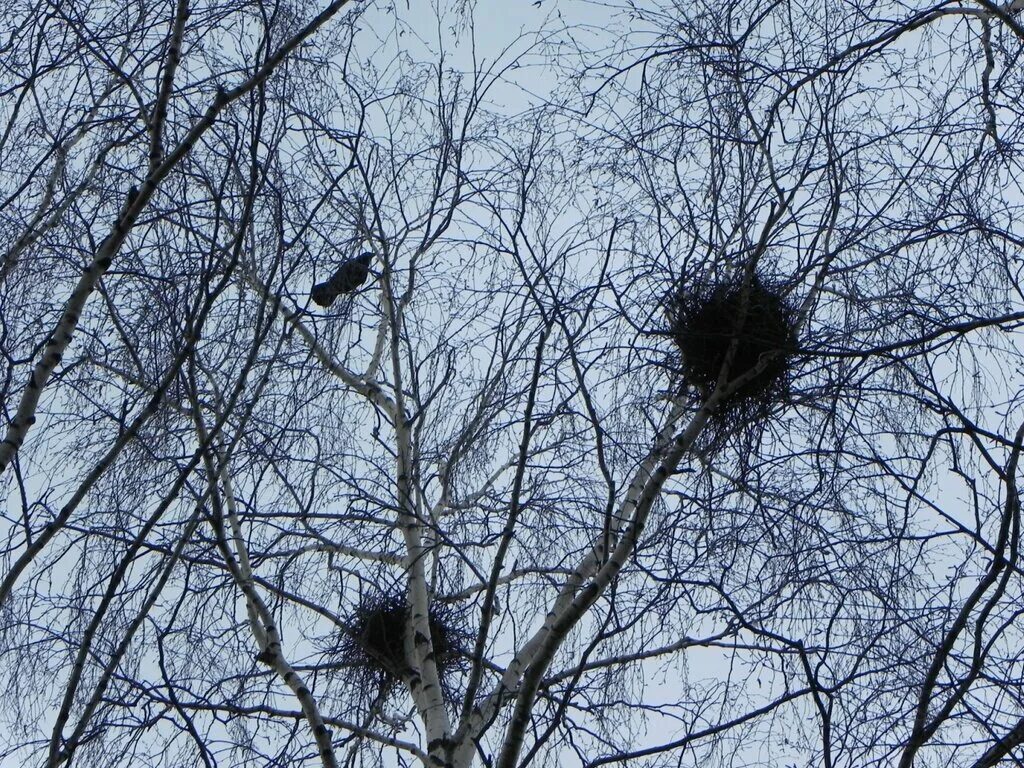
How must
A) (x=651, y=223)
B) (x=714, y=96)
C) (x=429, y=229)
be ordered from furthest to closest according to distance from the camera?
(x=429, y=229) < (x=651, y=223) < (x=714, y=96)

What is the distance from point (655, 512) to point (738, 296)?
1.32m

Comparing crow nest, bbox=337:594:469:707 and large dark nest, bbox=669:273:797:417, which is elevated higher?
crow nest, bbox=337:594:469:707

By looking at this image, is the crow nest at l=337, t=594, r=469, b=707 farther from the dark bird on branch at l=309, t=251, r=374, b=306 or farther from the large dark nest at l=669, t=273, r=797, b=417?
the large dark nest at l=669, t=273, r=797, b=417

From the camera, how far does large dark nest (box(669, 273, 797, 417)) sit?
143 inches

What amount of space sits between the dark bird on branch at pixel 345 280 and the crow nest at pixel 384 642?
1086mm

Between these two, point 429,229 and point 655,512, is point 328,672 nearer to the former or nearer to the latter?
point 655,512

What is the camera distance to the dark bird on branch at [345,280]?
4852 millimetres

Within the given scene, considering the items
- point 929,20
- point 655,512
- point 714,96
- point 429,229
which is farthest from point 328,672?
point 929,20

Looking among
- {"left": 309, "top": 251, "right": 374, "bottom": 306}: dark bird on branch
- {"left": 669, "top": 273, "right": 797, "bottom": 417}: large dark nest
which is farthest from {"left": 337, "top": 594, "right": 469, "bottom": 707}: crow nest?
{"left": 669, "top": 273, "right": 797, "bottom": 417}: large dark nest

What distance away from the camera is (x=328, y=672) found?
4980 mm

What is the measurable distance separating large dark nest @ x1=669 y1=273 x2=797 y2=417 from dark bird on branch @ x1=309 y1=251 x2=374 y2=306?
1.42 meters

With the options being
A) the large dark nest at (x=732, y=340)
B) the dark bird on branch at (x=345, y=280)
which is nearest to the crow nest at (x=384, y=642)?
the dark bird on branch at (x=345, y=280)

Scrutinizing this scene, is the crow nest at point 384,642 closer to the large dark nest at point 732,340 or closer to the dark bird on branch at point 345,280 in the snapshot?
the dark bird on branch at point 345,280

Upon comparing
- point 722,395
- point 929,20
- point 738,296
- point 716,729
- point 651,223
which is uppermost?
point 651,223
